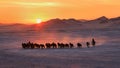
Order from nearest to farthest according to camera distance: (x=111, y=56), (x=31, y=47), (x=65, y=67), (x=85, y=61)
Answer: (x=65, y=67)
(x=85, y=61)
(x=111, y=56)
(x=31, y=47)

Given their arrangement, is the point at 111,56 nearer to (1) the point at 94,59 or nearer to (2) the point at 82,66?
(1) the point at 94,59

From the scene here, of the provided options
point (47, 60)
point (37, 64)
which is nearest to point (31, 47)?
point (47, 60)

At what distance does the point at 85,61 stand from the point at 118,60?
206 centimetres

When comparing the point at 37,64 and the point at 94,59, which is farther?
the point at 94,59

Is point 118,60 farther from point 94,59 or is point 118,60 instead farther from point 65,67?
point 65,67

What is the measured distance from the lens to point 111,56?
2814 cm

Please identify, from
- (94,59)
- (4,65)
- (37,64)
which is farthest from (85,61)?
(4,65)

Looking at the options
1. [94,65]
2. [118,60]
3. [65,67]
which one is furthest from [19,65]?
[118,60]

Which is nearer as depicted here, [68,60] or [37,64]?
[37,64]

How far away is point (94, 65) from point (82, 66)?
2.55ft

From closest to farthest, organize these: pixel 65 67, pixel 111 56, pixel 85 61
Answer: pixel 65 67
pixel 85 61
pixel 111 56

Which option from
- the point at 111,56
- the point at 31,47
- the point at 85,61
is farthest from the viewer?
the point at 31,47

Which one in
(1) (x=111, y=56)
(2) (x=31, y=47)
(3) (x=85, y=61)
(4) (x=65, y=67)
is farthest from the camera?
(2) (x=31, y=47)

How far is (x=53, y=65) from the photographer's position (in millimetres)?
23844
